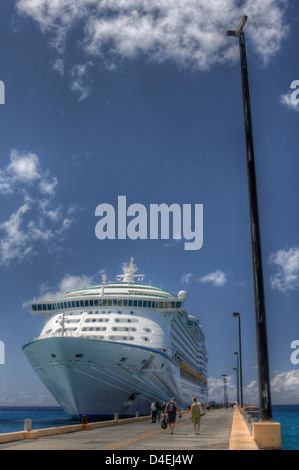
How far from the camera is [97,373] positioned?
36.2m

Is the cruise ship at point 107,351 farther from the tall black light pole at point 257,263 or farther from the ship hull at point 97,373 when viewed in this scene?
the tall black light pole at point 257,263

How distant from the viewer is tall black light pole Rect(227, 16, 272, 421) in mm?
11398

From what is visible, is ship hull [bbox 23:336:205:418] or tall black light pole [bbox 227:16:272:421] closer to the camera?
tall black light pole [bbox 227:16:272:421]

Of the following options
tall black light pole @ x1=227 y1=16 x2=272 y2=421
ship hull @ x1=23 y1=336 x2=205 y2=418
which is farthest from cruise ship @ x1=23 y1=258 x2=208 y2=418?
tall black light pole @ x1=227 y1=16 x2=272 y2=421

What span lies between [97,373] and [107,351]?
1.82 m

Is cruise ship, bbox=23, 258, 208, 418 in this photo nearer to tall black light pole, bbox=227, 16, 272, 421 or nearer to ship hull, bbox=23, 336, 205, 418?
ship hull, bbox=23, 336, 205, 418

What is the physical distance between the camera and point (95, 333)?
137ft

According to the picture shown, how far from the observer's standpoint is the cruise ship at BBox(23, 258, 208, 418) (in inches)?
1420

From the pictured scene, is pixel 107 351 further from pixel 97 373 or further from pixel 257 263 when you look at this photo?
pixel 257 263

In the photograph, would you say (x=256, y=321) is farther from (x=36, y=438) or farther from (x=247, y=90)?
(x=36, y=438)

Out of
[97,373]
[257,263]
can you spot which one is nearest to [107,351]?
[97,373]

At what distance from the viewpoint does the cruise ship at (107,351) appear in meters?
36.1

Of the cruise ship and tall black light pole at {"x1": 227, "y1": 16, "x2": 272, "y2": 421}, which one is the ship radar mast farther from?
tall black light pole at {"x1": 227, "y1": 16, "x2": 272, "y2": 421}
